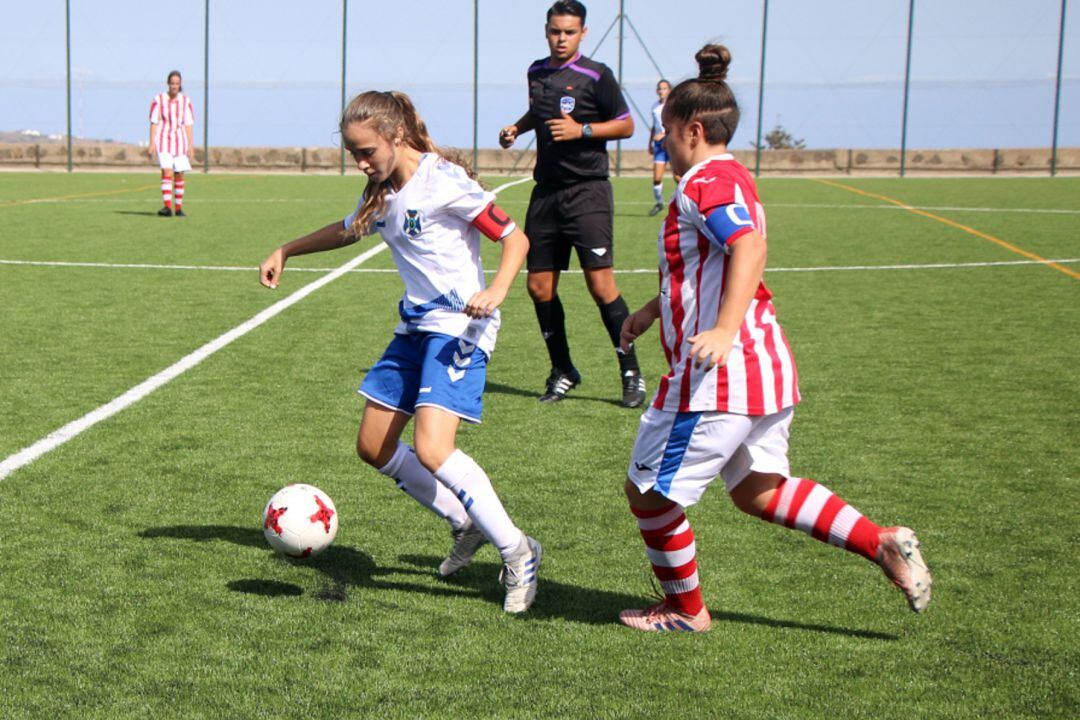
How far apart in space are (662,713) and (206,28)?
35.6m

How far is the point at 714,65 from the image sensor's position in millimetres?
3549

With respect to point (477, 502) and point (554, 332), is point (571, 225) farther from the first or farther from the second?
point (477, 502)

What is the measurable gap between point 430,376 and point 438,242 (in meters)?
0.42

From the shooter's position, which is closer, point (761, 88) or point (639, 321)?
point (639, 321)

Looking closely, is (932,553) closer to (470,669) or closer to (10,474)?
(470,669)

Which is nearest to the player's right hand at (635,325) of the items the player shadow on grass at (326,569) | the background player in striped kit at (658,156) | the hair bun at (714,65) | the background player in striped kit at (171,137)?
the hair bun at (714,65)

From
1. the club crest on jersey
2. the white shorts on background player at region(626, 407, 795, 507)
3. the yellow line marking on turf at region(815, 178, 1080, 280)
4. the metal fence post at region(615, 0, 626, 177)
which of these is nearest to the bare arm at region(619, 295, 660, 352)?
the white shorts on background player at region(626, 407, 795, 507)

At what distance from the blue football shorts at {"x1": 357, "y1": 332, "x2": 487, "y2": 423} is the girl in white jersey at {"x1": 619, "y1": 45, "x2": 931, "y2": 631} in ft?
2.03

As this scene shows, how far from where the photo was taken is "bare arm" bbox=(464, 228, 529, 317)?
3752 mm

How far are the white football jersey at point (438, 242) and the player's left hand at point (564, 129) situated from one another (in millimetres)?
2619

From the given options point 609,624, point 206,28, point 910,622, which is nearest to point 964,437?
point 910,622

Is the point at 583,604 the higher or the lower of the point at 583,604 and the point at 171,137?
the lower

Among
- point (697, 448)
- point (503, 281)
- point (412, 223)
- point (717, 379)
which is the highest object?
point (412, 223)

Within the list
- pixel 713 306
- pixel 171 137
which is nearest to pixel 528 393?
pixel 713 306
